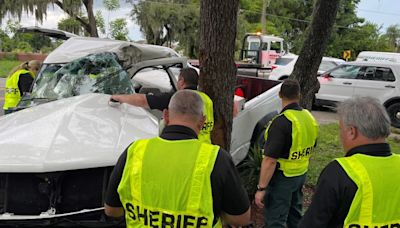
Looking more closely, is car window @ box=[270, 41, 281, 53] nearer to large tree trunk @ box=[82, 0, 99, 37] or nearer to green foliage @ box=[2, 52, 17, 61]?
large tree trunk @ box=[82, 0, 99, 37]

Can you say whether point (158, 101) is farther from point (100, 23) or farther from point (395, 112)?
point (100, 23)

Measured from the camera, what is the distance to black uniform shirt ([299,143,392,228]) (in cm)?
187

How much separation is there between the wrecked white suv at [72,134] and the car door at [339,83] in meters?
8.18

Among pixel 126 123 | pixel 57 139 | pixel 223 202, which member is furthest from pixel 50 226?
pixel 223 202

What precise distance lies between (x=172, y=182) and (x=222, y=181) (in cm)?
24

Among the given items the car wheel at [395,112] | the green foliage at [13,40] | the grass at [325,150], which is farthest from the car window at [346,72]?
the green foliage at [13,40]

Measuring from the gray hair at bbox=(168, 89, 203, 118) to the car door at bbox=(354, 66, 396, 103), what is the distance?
10611 millimetres

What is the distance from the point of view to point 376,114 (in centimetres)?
195

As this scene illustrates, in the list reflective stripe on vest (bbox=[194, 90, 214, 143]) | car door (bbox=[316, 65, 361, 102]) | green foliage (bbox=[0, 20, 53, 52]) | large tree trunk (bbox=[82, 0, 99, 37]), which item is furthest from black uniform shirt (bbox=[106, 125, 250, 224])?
green foliage (bbox=[0, 20, 53, 52])

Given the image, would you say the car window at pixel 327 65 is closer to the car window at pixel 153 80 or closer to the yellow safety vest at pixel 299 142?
the car window at pixel 153 80

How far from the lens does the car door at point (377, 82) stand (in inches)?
458

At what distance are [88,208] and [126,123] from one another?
885mm

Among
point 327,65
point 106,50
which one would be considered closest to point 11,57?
point 327,65

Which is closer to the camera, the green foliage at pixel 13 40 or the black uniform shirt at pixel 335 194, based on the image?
the black uniform shirt at pixel 335 194
